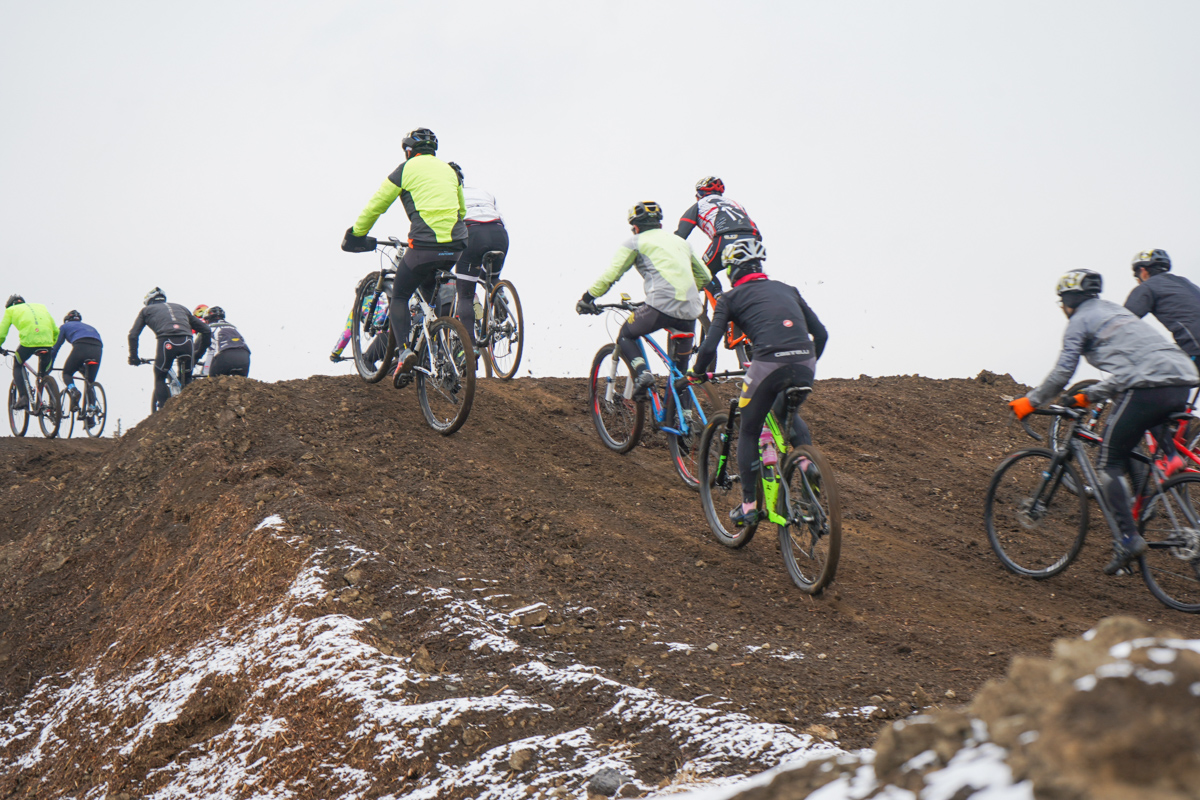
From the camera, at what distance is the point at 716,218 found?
879cm

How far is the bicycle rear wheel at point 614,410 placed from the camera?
8070mm

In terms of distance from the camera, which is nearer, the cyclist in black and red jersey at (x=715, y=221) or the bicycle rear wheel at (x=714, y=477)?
the bicycle rear wheel at (x=714, y=477)

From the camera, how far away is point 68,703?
5.11 meters

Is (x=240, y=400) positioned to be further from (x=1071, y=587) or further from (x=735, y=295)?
(x=1071, y=587)

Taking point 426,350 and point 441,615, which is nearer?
point 441,615

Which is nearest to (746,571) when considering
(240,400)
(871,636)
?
(871,636)

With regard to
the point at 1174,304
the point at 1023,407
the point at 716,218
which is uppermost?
the point at 716,218

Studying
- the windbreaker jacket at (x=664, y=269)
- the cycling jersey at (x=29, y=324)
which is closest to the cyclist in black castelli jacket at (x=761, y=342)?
the windbreaker jacket at (x=664, y=269)

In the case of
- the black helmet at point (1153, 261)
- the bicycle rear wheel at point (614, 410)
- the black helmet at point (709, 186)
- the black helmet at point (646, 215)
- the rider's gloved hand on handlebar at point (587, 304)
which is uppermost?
the black helmet at point (709, 186)

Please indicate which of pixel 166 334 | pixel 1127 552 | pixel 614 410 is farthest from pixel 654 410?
pixel 166 334

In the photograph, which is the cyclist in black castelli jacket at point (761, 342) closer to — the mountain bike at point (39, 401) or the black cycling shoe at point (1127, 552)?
the black cycling shoe at point (1127, 552)

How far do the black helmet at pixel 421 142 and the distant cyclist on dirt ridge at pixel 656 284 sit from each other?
2085 millimetres

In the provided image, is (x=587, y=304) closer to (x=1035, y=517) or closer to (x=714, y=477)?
(x=714, y=477)

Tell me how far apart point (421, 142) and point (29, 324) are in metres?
10.9
